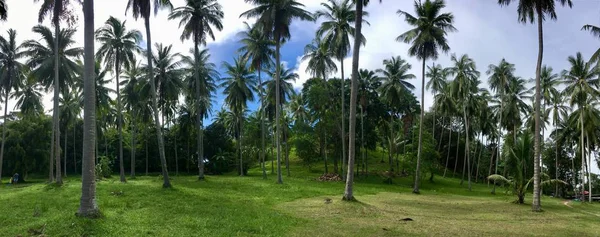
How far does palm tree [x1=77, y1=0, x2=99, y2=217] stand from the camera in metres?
12.1

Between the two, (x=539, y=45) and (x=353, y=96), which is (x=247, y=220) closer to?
(x=353, y=96)

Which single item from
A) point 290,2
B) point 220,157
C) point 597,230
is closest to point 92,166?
point 597,230

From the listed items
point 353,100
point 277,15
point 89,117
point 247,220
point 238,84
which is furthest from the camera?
point 238,84

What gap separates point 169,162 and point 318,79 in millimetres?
28951

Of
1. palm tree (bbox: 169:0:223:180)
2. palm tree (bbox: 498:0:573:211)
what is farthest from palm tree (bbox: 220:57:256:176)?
palm tree (bbox: 498:0:573:211)

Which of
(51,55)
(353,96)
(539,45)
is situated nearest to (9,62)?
(51,55)

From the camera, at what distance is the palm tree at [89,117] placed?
39.8ft

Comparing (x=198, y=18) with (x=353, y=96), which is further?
(x=198, y=18)

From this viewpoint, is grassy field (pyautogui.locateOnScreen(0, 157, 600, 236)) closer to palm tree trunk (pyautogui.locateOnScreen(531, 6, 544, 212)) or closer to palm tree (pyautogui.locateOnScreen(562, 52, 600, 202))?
palm tree trunk (pyautogui.locateOnScreen(531, 6, 544, 212))

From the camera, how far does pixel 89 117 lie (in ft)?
41.3

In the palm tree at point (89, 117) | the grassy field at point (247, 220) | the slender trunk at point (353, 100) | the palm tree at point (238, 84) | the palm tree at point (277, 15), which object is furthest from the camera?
the palm tree at point (238, 84)

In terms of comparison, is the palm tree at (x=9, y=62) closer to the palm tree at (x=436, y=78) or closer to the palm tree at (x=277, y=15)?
the palm tree at (x=277, y=15)

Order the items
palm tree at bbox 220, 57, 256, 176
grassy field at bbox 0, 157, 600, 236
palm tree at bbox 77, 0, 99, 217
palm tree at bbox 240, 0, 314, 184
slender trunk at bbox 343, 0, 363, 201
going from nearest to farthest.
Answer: grassy field at bbox 0, 157, 600, 236
palm tree at bbox 77, 0, 99, 217
slender trunk at bbox 343, 0, 363, 201
palm tree at bbox 240, 0, 314, 184
palm tree at bbox 220, 57, 256, 176

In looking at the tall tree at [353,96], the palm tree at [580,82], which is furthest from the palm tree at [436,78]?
the tall tree at [353,96]
